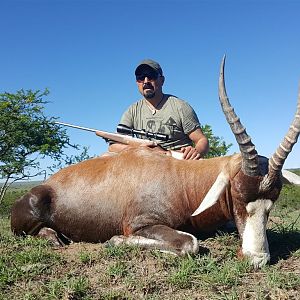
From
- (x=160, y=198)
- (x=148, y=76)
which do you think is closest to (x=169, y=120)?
(x=148, y=76)

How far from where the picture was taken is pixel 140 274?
4.01 meters

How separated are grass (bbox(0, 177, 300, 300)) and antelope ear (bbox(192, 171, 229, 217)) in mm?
527

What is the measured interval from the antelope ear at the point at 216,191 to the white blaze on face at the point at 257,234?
351 millimetres

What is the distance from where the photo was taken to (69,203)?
5707mm

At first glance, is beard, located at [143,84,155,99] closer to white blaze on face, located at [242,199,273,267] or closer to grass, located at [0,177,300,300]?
grass, located at [0,177,300,300]

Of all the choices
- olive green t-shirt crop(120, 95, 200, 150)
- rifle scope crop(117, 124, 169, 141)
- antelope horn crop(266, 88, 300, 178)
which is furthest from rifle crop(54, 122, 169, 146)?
antelope horn crop(266, 88, 300, 178)

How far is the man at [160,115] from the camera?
7266 millimetres

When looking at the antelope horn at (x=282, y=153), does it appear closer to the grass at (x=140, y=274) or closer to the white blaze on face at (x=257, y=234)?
the white blaze on face at (x=257, y=234)

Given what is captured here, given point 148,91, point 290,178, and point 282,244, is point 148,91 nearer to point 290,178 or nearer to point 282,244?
point 290,178

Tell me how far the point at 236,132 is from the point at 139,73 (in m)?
3.75

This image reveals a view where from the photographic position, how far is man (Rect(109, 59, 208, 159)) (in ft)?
23.8

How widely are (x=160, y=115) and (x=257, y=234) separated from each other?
3.55m

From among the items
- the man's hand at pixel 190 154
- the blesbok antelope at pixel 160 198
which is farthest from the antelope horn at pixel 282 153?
the man's hand at pixel 190 154

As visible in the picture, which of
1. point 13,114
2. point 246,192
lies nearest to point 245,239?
point 246,192
